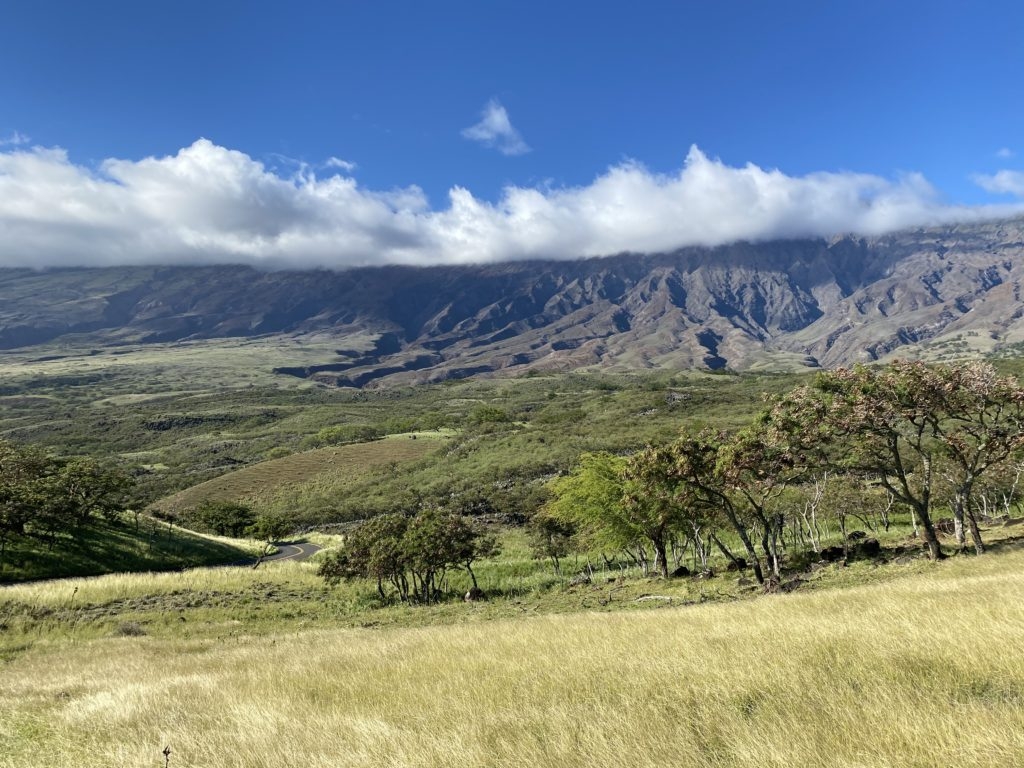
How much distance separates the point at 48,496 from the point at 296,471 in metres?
88.2

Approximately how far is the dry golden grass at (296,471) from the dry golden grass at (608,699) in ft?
376

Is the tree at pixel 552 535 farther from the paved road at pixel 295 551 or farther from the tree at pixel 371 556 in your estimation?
the paved road at pixel 295 551

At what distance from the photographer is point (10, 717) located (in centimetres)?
1043

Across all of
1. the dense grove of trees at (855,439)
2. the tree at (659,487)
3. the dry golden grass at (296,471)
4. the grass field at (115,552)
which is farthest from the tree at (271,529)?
the dense grove of trees at (855,439)

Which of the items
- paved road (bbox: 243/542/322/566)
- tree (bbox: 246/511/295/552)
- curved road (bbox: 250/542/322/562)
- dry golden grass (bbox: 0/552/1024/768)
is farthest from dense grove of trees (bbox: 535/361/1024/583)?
tree (bbox: 246/511/295/552)

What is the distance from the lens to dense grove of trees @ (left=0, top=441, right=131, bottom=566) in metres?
43.2

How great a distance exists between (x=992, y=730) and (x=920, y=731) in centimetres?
54

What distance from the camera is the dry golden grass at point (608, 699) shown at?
5.74m

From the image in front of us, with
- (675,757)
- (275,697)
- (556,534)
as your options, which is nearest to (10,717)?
(275,697)

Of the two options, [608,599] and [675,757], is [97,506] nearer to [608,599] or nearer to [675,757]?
[608,599]

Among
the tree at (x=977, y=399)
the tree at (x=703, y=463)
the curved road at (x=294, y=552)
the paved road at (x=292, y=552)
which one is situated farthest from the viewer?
the curved road at (x=294, y=552)

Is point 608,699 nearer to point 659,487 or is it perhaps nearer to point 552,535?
point 659,487

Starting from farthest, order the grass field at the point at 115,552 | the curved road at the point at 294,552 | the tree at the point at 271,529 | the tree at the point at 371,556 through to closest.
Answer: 1. the tree at the point at 271,529
2. the curved road at the point at 294,552
3. the grass field at the point at 115,552
4. the tree at the point at 371,556

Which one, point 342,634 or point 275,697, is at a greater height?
point 275,697
